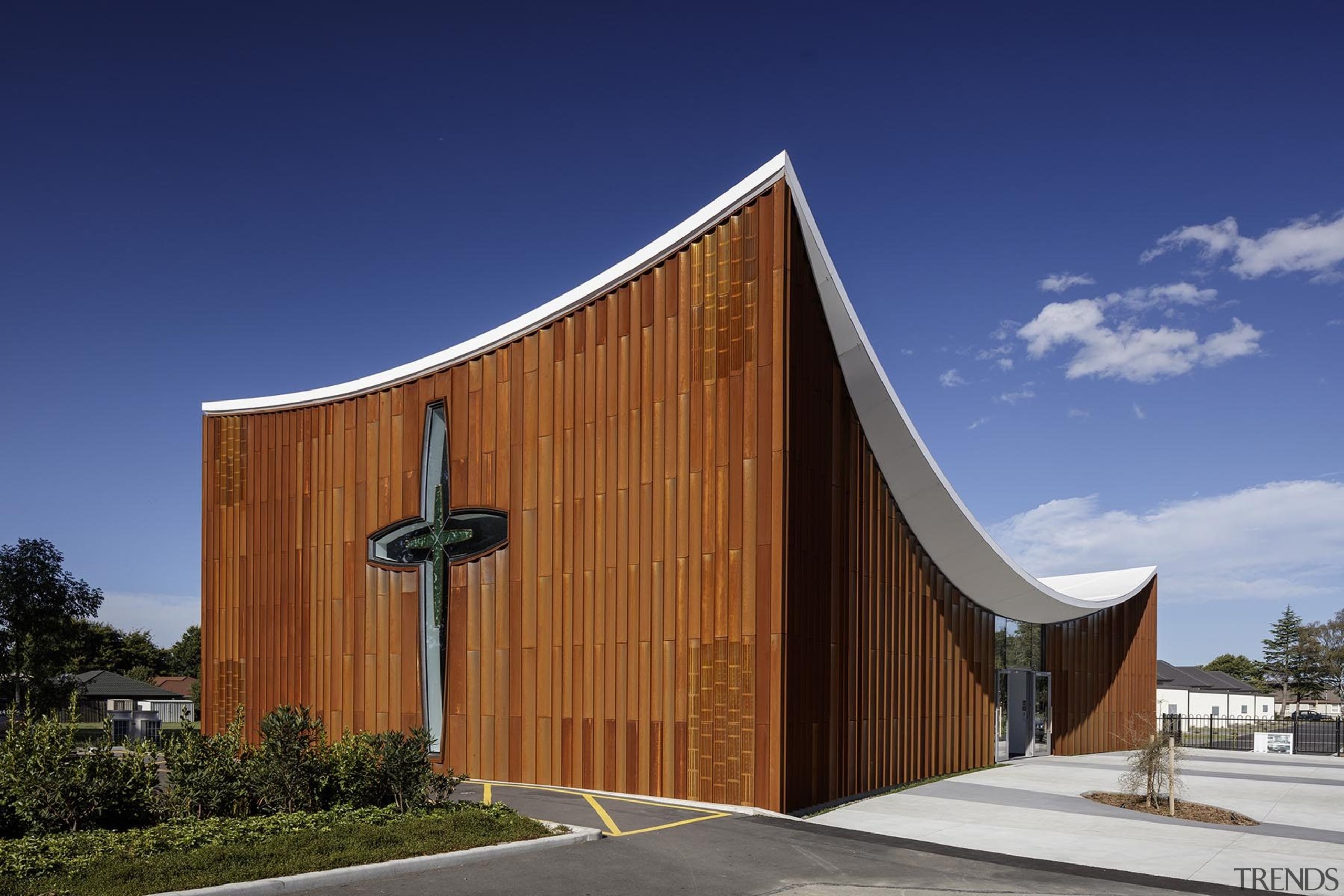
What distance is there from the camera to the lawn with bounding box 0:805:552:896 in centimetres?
1077

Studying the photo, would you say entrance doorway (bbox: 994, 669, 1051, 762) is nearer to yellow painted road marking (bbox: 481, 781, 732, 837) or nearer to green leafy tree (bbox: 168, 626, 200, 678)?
yellow painted road marking (bbox: 481, 781, 732, 837)

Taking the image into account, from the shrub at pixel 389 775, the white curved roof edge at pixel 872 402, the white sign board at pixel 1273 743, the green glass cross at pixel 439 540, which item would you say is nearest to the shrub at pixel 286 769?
the shrub at pixel 389 775

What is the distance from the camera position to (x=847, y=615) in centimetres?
1978

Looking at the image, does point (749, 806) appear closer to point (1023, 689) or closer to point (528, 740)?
point (528, 740)

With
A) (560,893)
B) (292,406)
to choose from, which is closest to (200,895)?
(560,893)

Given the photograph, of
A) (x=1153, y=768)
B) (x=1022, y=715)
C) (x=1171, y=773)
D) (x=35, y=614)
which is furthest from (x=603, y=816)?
(x=35, y=614)

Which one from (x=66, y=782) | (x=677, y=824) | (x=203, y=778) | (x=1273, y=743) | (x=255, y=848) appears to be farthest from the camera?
(x=1273, y=743)

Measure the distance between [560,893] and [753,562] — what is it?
25.2ft

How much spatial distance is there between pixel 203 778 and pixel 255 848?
8.70 feet

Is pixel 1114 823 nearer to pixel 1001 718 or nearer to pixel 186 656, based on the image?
pixel 1001 718

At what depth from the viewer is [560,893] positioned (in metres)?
11.2

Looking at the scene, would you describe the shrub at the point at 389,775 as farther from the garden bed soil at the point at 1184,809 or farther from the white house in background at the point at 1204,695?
the white house in background at the point at 1204,695

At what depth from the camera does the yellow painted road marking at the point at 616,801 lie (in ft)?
50.3

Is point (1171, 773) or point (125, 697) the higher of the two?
point (1171, 773)
